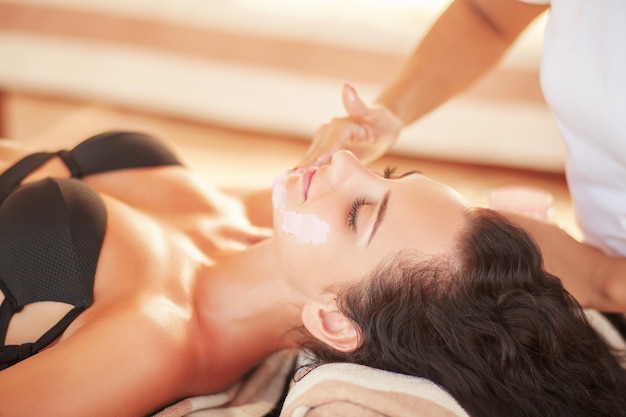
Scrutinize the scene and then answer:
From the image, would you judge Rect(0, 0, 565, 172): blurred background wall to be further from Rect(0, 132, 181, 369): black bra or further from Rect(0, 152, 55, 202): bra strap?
Rect(0, 132, 181, 369): black bra

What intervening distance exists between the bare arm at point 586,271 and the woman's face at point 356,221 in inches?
9.8

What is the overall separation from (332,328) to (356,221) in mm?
231

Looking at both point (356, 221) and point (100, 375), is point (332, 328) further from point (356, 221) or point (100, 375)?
point (100, 375)

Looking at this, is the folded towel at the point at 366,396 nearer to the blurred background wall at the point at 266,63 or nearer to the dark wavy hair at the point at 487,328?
the dark wavy hair at the point at 487,328

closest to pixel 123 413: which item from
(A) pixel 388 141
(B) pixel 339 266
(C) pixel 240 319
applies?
(C) pixel 240 319

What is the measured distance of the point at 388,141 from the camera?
170cm

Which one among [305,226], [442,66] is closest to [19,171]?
[305,226]

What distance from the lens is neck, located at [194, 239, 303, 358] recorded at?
1.52 m

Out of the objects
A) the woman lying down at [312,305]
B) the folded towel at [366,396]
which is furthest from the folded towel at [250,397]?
the folded towel at [366,396]

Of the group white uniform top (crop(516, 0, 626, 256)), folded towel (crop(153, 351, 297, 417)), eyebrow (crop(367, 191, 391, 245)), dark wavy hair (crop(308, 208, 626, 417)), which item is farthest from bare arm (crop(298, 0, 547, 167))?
folded towel (crop(153, 351, 297, 417))

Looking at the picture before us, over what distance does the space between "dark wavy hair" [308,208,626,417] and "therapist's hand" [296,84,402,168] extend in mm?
346

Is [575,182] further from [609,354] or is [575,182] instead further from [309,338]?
[309,338]

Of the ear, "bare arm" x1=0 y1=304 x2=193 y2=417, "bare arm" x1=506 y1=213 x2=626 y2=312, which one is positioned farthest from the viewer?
"bare arm" x1=506 y1=213 x2=626 y2=312

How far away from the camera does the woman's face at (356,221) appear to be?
134 centimetres
